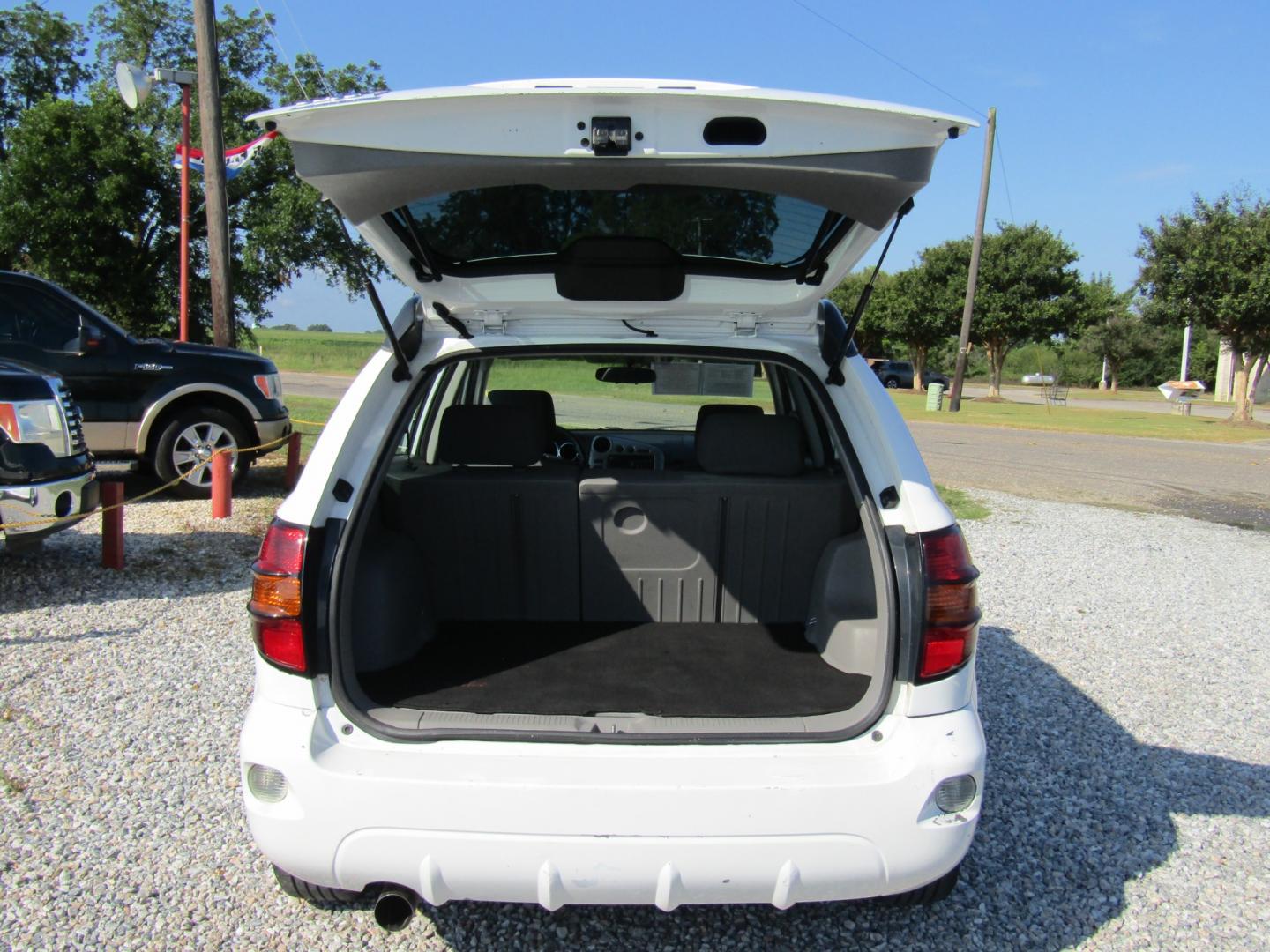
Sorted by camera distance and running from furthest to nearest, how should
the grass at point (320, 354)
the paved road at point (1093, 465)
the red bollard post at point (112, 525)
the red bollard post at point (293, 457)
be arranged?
the grass at point (320, 354), the red bollard post at point (293, 457), the red bollard post at point (112, 525), the paved road at point (1093, 465)

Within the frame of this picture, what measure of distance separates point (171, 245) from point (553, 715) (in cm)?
2058

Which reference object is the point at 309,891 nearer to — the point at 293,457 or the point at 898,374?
the point at 293,457

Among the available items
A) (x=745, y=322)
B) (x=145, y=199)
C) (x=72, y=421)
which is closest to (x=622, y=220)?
(x=745, y=322)

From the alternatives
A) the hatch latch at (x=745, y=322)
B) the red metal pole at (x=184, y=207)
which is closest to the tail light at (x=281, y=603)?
the hatch latch at (x=745, y=322)

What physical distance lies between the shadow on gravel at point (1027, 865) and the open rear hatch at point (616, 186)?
5.66 feet

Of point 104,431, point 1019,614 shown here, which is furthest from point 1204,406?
point 104,431

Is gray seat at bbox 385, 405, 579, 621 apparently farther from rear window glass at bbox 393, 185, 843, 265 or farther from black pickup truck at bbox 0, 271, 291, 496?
black pickup truck at bbox 0, 271, 291, 496

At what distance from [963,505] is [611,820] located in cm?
803

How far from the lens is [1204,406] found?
35375 millimetres

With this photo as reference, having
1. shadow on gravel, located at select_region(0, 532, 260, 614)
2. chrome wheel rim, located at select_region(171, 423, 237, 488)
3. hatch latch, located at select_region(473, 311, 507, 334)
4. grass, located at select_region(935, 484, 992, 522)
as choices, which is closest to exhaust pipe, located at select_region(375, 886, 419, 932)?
hatch latch, located at select_region(473, 311, 507, 334)

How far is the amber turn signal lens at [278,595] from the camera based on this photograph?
220cm

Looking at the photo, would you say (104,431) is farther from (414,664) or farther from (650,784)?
(650,784)

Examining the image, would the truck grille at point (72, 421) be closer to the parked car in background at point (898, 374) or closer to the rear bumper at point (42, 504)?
the rear bumper at point (42, 504)

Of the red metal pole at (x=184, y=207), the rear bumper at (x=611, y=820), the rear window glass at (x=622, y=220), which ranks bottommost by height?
the rear bumper at (x=611, y=820)
